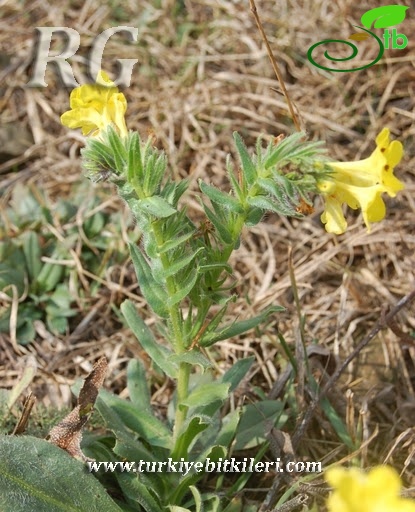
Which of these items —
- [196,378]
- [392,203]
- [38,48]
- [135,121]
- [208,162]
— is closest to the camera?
[196,378]

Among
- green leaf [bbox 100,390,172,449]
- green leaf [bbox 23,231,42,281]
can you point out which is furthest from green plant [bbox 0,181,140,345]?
green leaf [bbox 100,390,172,449]

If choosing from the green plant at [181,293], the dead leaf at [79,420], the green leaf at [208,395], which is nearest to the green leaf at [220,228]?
the green plant at [181,293]

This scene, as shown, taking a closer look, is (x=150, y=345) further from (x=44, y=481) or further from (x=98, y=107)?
(x=98, y=107)

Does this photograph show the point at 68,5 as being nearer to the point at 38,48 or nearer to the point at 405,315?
the point at 38,48

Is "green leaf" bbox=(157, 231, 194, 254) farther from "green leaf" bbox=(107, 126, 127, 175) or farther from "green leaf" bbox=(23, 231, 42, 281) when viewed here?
"green leaf" bbox=(23, 231, 42, 281)

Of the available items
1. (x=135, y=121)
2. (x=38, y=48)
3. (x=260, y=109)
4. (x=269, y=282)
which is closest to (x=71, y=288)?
(x=269, y=282)

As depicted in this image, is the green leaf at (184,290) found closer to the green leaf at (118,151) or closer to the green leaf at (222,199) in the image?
the green leaf at (222,199)
